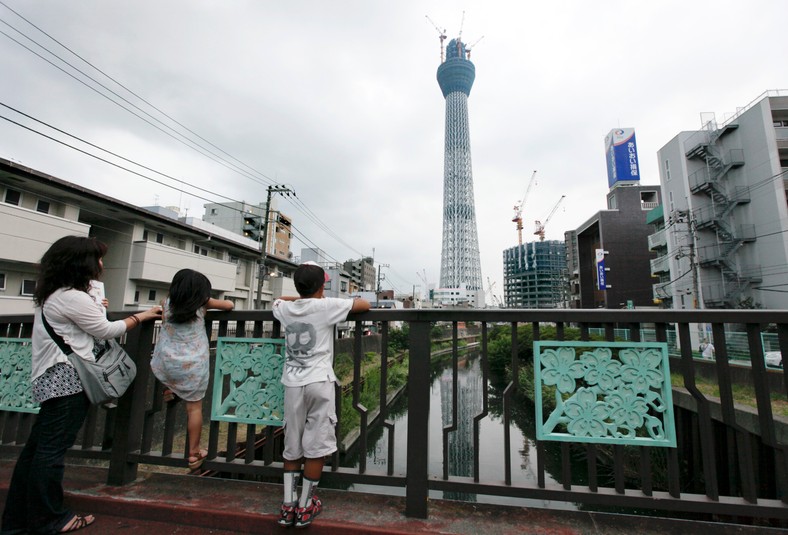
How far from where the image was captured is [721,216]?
67.7ft

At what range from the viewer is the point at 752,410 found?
6.62 metres

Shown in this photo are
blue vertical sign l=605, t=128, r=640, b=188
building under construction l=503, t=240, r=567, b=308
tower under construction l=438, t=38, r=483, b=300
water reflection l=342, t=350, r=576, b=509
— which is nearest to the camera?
water reflection l=342, t=350, r=576, b=509

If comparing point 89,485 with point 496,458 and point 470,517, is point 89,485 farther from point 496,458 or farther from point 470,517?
point 496,458

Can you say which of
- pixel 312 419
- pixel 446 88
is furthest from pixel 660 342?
pixel 446 88

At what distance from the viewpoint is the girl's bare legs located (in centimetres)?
207

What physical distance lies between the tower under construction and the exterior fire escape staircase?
66.2 metres

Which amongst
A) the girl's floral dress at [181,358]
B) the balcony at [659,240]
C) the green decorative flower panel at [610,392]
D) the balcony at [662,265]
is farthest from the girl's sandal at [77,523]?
the balcony at [659,240]

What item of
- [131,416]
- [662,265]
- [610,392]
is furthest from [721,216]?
[131,416]

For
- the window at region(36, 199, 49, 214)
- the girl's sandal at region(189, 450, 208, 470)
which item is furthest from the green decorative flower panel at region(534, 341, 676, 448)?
the window at region(36, 199, 49, 214)

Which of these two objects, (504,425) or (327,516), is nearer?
(327,516)

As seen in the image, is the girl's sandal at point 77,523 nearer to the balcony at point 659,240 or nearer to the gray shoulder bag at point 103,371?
the gray shoulder bag at point 103,371

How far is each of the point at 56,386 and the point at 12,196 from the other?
14404 millimetres

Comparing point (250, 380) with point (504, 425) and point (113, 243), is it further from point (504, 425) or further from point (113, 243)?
point (113, 243)

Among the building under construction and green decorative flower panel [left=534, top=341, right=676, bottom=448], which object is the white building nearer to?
green decorative flower panel [left=534, top=341, right=676, bottom=448]
